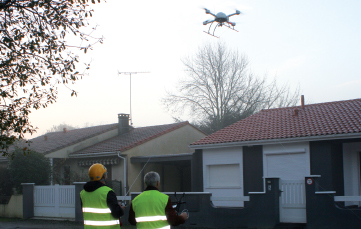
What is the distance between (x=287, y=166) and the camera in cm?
1552

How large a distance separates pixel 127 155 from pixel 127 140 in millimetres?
2945

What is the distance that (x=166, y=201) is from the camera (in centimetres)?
442

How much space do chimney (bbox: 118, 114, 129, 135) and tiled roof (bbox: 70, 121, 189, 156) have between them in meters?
0.43

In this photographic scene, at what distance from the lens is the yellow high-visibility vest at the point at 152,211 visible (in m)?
4.39

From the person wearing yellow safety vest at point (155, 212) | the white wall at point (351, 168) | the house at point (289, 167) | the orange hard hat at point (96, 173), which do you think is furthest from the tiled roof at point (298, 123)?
the orange hard hat at point (96, 173)

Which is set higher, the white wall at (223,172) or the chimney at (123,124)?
the chimney at (123,124)

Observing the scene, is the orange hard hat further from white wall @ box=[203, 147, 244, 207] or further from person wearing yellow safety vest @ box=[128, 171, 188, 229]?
white wall @ box=[203, 147, 244, 207]

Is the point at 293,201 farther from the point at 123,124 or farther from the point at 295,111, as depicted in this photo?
the point at 123,124

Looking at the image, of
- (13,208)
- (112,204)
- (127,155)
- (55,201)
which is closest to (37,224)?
(55,201)

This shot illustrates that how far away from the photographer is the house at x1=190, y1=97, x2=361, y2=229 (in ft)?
40.0

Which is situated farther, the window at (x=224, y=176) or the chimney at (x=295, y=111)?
the chimney at (x=295, y=111)

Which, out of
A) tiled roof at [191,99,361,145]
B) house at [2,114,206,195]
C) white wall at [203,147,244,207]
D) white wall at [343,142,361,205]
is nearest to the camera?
white wall at [343,142,361,205]

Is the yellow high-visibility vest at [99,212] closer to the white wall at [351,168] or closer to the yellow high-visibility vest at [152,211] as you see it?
the yellow high-visibility vest at [152,211]

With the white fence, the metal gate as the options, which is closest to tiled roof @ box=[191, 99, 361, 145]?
the metal gate
